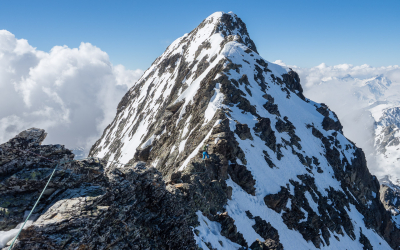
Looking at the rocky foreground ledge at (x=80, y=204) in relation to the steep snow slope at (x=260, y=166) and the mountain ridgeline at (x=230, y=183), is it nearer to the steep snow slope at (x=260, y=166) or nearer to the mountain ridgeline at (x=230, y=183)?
the mountain ridgeline at (x=230, y=183)

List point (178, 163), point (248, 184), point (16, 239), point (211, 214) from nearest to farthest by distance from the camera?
point (16, 239) → point (211, 214) → point (248, 184) → point (178, 163)

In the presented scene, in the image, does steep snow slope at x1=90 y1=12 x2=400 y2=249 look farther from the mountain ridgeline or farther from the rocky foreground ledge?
the rocky foreground ledge

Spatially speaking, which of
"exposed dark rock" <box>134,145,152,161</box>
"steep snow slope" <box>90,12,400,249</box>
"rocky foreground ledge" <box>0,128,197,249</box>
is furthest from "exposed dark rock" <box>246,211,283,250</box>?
"exposed dark rock" <box>134,145,152,161</box>

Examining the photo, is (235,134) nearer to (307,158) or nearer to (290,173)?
(290,173)

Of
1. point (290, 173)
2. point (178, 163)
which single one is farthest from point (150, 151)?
point (290, 173)

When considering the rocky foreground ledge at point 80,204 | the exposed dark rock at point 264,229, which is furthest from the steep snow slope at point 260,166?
the rocky foreground ledge at point 80,204

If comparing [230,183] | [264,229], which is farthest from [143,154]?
[264,229]
